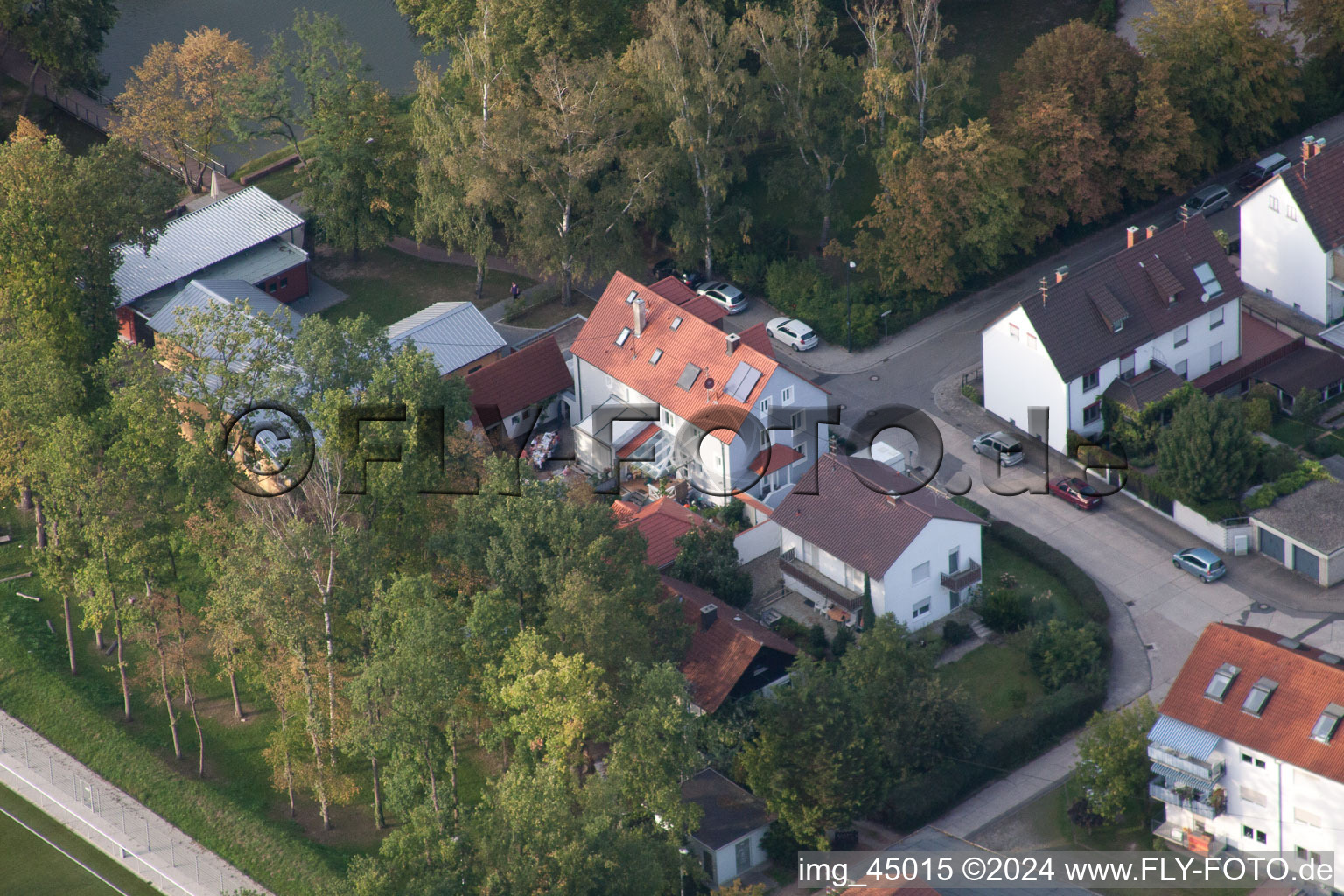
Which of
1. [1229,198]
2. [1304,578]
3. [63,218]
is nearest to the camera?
[1304,578]

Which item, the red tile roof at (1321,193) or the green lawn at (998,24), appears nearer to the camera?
the red tile roof at (1321,193)

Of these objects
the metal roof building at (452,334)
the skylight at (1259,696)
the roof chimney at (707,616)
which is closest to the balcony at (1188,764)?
the skylight at (1259,696)

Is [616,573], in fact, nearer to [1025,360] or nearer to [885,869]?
[885,869]

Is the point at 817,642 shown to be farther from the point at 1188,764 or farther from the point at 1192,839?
the point at 1192,839

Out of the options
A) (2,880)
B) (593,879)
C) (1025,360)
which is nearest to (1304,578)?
(1025,360)

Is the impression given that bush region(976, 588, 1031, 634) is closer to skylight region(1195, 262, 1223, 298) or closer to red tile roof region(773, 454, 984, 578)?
red tile roof region(773, 454, 984, 578)

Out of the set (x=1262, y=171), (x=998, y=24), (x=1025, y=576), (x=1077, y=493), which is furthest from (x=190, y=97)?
(x=1262, y=171)

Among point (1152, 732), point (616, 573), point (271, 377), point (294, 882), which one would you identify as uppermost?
point (271, 377)

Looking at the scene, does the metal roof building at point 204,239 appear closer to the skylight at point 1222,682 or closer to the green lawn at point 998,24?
the green lawn at point 998,24
